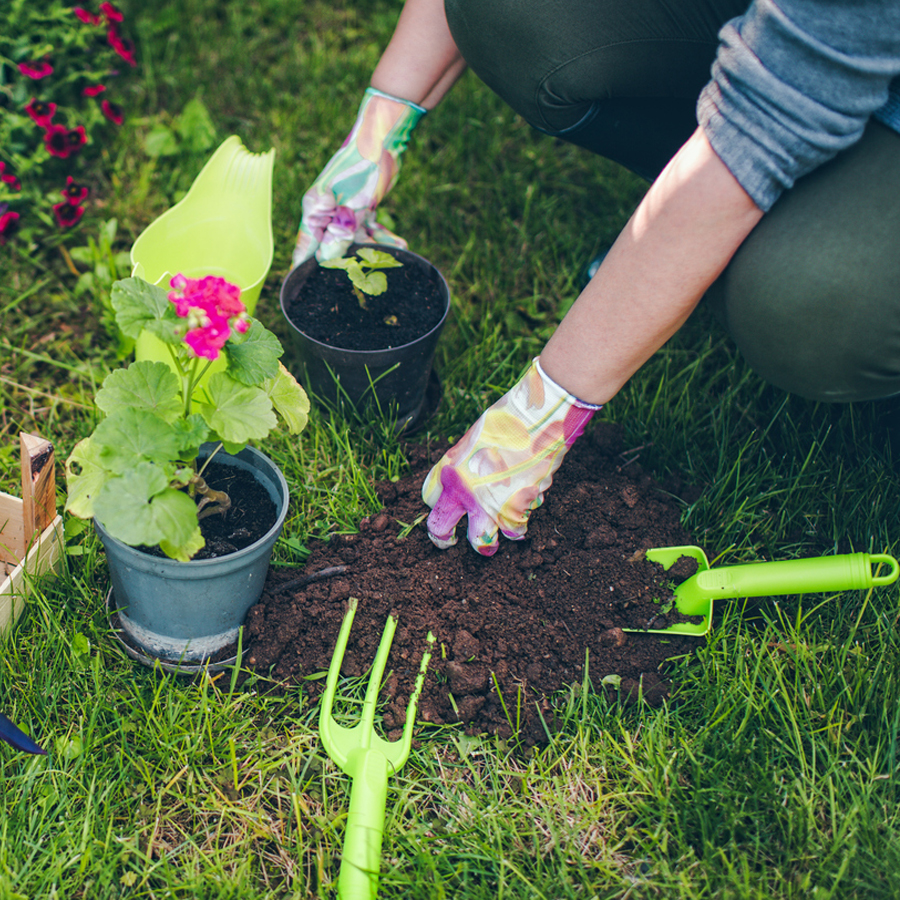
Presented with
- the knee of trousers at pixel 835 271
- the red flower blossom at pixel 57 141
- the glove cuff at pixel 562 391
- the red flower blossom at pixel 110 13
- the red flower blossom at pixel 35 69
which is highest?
the knee of trousers at pixel 835 271

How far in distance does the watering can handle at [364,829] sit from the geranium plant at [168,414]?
1.37ft

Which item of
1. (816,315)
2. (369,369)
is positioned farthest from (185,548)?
(816,315)

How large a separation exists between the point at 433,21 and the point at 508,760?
4.85 feet

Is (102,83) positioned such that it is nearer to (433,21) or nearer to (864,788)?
(433,21)

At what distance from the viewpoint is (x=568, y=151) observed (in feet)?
7.84

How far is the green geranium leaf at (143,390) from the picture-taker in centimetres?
110

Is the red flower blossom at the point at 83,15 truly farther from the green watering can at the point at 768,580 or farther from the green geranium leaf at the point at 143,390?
the green watering can at the point at 768,580

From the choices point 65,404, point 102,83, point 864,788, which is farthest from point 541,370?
point 102,83

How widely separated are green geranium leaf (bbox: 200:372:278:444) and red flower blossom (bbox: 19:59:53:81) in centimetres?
144

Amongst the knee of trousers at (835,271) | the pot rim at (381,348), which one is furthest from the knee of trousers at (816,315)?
the pot rim at (381,348)

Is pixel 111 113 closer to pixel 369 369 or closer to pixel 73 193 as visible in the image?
pixel 73 193

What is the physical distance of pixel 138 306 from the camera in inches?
41.6

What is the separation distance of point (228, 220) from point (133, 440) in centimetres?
87

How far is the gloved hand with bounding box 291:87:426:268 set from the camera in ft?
5.58
